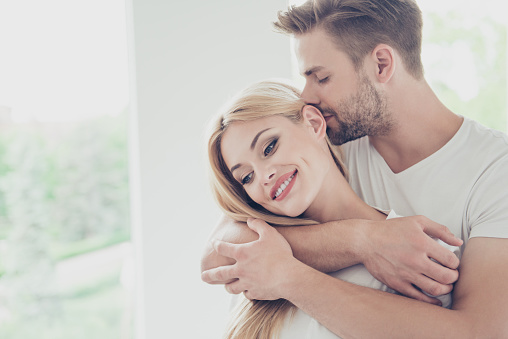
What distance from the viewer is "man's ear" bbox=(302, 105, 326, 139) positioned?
62.3 inches

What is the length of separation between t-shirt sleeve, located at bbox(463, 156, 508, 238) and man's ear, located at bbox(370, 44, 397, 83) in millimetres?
465

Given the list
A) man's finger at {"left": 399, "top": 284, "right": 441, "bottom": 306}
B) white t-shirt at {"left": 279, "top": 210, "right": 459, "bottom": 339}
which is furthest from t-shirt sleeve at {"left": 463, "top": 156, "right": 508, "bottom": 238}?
man's finger at {"left": 399, "top": 284, "right": 441, "bottom": 306}

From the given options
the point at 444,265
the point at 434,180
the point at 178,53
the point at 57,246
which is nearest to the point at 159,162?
Result: the point at 178,53

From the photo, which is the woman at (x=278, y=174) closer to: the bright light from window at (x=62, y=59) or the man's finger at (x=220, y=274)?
the man's finger at (x=220, y=274)

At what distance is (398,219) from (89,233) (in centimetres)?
194

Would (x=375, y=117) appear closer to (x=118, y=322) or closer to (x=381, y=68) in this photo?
(x=381, y=68)

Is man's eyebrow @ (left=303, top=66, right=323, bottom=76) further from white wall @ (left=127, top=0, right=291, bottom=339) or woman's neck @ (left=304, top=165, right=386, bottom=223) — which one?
white wall @ (left=127, top=0, right=291, bottom=339)

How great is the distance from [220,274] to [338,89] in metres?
0.74

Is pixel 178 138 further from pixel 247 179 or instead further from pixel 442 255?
pixel 442 255

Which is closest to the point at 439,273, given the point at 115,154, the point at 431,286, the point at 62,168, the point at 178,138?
the point at 431,286

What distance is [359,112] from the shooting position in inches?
67.6

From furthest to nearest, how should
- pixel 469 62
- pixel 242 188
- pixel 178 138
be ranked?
pixel 469 62
pixel 178 138
pixel 242 188

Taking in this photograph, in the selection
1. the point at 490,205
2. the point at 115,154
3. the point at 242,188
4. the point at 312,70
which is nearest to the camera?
the point at 490,205

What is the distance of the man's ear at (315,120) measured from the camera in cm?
158
